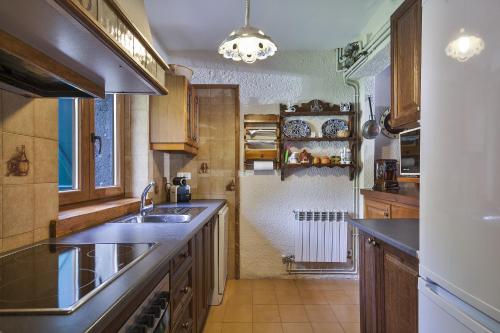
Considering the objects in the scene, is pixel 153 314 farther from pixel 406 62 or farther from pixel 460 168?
pixel 406 62

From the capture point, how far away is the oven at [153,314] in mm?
830

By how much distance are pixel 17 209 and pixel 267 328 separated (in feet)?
5.92

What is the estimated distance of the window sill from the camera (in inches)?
52.6

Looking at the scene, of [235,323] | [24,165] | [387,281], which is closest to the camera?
[24,165]

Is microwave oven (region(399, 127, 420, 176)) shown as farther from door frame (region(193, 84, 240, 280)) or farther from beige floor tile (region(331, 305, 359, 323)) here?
door frame (region(193, 84, 240, 280))

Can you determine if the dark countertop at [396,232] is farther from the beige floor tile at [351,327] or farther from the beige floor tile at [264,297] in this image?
the beige floor tile at [264,297]

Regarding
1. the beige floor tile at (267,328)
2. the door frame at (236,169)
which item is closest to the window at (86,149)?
the door frame at (236,169)

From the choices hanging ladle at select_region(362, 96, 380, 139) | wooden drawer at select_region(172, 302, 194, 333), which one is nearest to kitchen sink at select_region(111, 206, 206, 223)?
wooden drawer at select_region(172, 302, 194, 333)

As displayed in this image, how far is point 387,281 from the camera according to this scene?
138cm

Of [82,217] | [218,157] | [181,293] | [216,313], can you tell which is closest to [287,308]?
[216,313]

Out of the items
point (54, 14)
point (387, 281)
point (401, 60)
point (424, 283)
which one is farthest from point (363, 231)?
point (54, 14)

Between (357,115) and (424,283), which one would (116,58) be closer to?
(424,283)

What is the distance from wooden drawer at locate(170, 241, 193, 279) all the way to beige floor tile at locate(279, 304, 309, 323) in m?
1.18

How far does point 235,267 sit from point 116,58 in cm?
259
